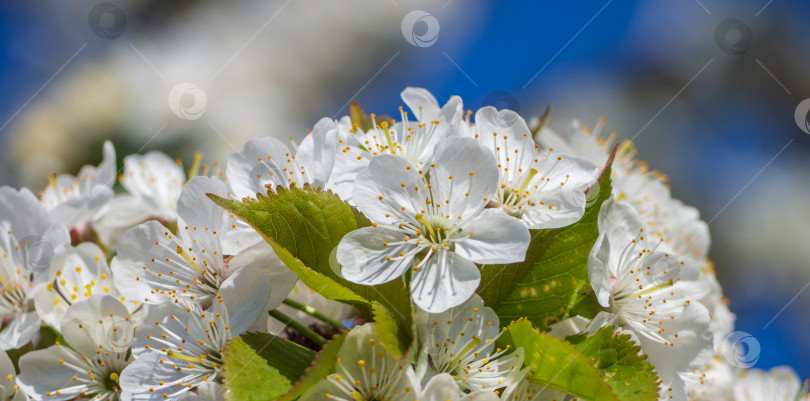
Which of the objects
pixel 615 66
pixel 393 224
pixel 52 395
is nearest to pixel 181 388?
pixel 52 395

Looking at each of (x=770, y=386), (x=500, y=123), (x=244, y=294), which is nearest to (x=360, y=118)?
(x=500, y=123)

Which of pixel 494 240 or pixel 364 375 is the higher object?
pixel 494 240

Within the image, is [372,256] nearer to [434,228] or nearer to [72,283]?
[434,228]

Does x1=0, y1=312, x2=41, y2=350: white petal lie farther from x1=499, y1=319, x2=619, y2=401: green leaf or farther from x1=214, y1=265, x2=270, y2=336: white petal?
x1=499, y1=319, x2=619, y2=401: green leaf

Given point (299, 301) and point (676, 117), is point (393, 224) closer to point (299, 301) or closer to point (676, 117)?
point (299, 301)

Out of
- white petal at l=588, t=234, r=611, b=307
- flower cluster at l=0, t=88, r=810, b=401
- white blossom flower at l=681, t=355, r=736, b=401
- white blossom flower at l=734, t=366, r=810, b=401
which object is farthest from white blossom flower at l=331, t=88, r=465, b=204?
white blossom flower at l=734, t=366, r=810, b=401

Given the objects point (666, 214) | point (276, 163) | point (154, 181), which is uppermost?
point (666, 214)

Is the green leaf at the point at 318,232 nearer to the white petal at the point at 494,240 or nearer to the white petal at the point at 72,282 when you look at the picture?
the white petal at the point at 494,240
